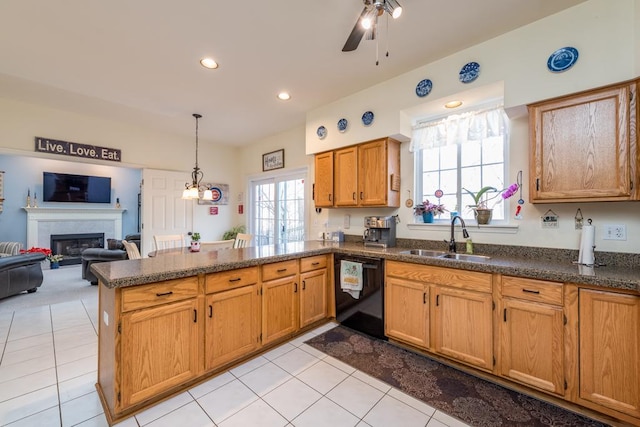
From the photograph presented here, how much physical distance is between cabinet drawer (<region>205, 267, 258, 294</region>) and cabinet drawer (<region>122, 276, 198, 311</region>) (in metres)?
0.11

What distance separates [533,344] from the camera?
5.88ft

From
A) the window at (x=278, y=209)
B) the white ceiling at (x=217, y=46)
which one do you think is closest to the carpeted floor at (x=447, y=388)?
the window at (x=278, y=209)

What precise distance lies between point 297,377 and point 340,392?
0.36m

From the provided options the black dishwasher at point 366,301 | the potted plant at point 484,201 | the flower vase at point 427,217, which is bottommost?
the black dishwasher at point 366,301

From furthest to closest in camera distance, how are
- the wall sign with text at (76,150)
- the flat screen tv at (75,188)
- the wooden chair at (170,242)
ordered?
the flat screen tv at (75,188)
the wooden chair at (170,242)
the wall sign with text at (76,150)

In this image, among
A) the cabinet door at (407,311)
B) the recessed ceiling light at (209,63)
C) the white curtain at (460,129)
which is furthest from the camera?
the recessed ceiling light at (209,63)

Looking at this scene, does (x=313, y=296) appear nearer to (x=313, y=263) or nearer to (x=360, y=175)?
(x=313, y=263)

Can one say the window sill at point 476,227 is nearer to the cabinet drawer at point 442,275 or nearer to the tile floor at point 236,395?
the cabinet drawer at point 442,275

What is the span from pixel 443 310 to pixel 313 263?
51.2 inches

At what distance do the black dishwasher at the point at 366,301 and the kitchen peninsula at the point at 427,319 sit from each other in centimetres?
10

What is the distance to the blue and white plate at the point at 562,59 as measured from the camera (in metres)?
1.91

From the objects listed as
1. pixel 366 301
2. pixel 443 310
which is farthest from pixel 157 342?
pixel 443 310

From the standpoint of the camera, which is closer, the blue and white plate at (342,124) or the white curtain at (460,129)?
the white curtain at (460,129)

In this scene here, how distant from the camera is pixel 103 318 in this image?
178 centimetres
